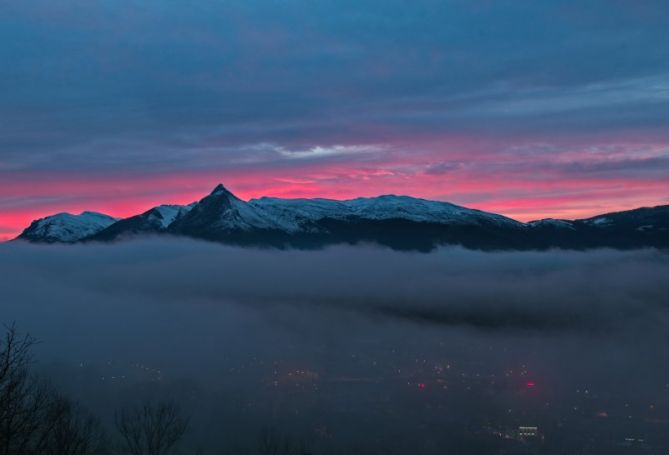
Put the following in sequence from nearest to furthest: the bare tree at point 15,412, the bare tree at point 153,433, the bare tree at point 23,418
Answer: the bare tree at point 15,412 → the bare tree at point 23,418 → the bare tree at point 153,433

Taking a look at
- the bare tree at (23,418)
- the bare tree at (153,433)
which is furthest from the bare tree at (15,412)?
the bare tree at (153,433)

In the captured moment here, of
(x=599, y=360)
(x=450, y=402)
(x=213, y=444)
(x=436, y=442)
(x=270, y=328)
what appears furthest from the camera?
(x=270, y=328)

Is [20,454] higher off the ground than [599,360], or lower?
higher

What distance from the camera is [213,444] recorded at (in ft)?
227

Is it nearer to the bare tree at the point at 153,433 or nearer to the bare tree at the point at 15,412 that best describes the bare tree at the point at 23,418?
the bare tree at the point at 15,412

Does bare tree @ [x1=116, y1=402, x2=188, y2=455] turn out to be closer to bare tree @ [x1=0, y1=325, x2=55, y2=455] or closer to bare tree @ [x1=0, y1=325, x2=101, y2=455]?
bare tree @ [x1=0, y1=325, x2=101, y2=455]

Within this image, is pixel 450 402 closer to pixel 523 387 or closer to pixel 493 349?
pixel 523 387

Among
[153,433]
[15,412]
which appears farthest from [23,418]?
[153,433]

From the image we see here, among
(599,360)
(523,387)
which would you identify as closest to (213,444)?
(523,387)

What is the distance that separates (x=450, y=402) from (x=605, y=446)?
29.3 metres

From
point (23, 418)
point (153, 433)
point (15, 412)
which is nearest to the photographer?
point (15, 412)

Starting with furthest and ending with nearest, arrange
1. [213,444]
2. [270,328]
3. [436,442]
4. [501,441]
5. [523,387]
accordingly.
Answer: [270,328] → [523,387] → [501,441] → [436,442] → [213,444]

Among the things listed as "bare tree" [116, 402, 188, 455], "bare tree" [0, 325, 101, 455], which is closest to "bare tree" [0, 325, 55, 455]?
"bare tree" [0, 325, 101, 455]

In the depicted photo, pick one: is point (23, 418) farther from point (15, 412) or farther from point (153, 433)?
point (153, 433)
